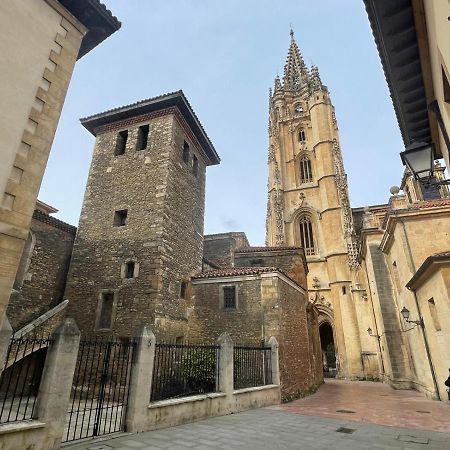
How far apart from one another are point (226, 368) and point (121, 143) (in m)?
12.8

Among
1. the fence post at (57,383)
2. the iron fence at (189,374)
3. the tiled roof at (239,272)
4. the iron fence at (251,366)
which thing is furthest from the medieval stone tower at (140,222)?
the fence post at (57,383)

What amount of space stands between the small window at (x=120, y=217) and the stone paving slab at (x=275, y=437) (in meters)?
9.35

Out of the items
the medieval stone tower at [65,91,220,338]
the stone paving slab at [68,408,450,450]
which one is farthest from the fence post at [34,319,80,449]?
the medieval stone tower at [65,91,220,338]

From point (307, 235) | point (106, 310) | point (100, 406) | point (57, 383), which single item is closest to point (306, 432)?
point (100, 406)

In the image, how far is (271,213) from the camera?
36469 mm

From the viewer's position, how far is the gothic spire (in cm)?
4823

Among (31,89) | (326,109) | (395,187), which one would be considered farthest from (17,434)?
(326,109)

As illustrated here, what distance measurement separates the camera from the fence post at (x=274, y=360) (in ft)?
39.4

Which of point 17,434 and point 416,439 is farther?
point 416,439

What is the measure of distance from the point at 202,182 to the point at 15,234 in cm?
1383

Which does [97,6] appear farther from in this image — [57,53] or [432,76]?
[432,76]

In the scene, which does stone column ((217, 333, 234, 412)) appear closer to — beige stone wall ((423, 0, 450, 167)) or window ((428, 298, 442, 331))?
beige stone wall ((423, 0, 450, 167))

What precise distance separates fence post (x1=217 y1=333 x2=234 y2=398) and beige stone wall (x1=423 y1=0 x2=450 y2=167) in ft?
26.5

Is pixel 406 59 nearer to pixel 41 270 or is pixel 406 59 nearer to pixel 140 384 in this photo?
pixel 140 384
